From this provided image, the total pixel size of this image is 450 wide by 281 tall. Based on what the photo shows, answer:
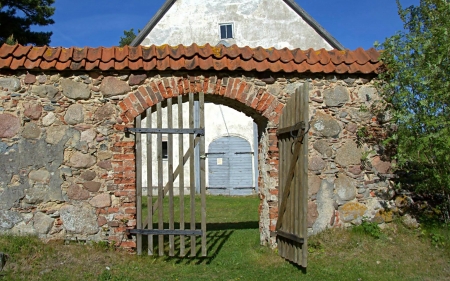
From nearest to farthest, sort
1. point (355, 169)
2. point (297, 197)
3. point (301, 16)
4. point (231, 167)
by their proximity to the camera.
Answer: point (297, 197), point (355, 169), point (301, 16), point (231, 167)

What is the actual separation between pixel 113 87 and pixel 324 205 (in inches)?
126

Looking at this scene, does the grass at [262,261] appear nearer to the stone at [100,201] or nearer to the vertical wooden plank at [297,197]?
the vertical wooden plank at [297,197]

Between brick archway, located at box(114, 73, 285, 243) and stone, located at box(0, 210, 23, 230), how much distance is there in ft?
4.44

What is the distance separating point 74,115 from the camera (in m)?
5.39

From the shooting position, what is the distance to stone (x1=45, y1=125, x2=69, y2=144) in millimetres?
5352

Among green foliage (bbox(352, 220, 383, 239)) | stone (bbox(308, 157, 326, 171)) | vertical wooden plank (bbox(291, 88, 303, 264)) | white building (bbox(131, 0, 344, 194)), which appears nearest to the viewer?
vertical wooden plank (bbox(291, 88, 303, 264))

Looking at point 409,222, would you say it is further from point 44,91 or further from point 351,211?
point 44,91

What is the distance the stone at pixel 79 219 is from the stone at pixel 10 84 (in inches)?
64.6

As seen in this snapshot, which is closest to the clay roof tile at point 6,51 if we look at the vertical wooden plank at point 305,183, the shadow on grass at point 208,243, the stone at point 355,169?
the shadow on grass at point 208,243

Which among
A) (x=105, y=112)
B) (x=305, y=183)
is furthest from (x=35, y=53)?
(x=305, y=183)

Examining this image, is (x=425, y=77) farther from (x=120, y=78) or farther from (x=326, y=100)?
(x=120, y=78)

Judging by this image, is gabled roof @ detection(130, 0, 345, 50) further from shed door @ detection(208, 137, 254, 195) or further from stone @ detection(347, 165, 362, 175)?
stone @ detection(347, 165, 362, 175)

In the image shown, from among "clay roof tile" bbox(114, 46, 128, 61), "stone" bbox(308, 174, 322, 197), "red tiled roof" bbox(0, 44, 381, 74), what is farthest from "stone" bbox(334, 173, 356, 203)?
"clay roof tile" bbox(114, 46, 128, 61)

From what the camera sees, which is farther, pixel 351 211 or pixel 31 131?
pixel 351 211
